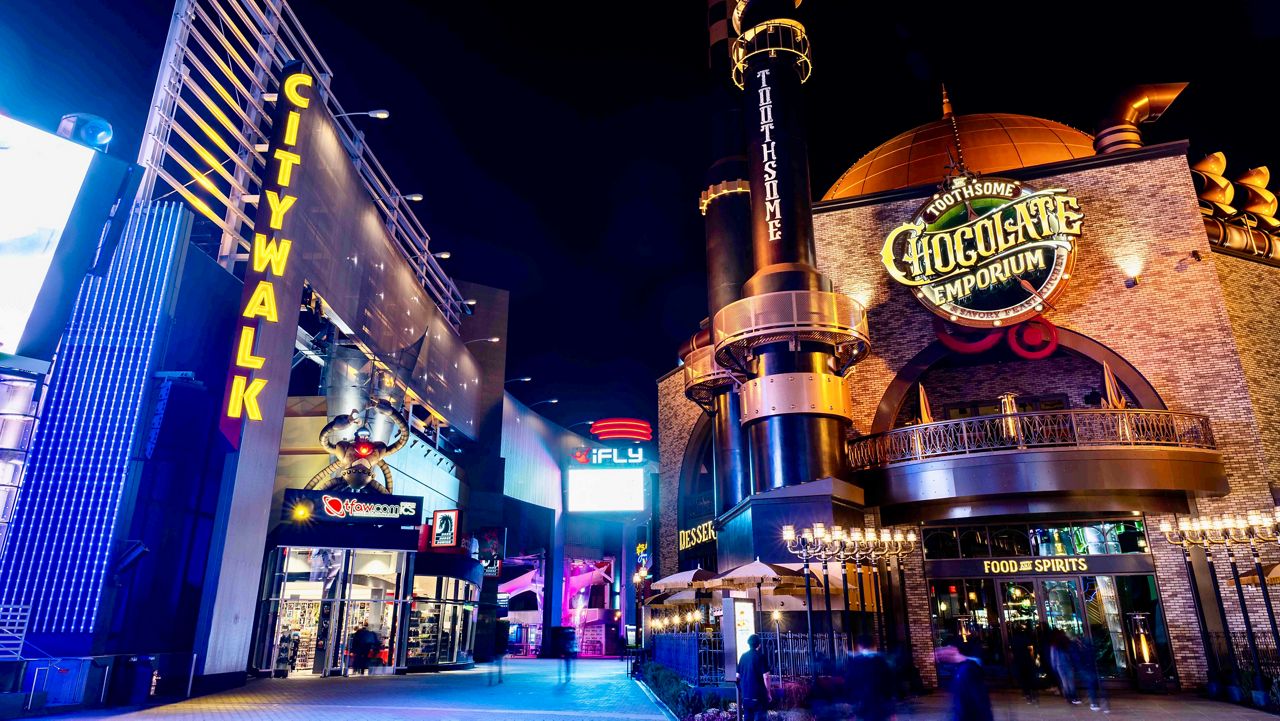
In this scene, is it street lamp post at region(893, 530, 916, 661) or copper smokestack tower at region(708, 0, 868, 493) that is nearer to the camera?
street lamp post at region(893, 530, 916, 661)

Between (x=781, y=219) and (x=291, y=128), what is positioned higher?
(x=291, y=128)

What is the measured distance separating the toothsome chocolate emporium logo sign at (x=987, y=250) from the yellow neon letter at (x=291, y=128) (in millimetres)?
17413

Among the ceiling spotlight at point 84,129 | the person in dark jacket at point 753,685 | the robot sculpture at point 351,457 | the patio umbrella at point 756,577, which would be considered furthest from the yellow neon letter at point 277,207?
→ the person in dark jacket at point 753,685

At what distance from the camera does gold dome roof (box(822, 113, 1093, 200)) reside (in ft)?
83.7

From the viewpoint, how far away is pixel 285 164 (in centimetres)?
1966

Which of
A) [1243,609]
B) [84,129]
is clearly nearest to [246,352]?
[84,129]

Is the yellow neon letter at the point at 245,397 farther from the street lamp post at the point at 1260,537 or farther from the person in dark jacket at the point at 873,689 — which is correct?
the street lamp post at the point at 1260,537

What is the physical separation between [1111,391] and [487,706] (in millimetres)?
17697

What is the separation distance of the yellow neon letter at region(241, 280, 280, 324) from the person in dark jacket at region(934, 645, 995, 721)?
16500 millimetres

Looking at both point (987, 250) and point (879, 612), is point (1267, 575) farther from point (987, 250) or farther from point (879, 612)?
point (987, 250)

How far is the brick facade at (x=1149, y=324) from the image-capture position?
19.1m

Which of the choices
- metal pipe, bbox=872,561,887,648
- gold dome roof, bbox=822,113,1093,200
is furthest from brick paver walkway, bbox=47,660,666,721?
gold dome roof, bbox=822,113,1093,200

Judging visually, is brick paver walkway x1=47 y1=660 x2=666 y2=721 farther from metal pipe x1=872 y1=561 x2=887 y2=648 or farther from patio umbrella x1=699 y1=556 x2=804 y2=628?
metal pipe x1=872 y1=561 x2=887 y2=648

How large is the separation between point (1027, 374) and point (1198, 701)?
376 inches
